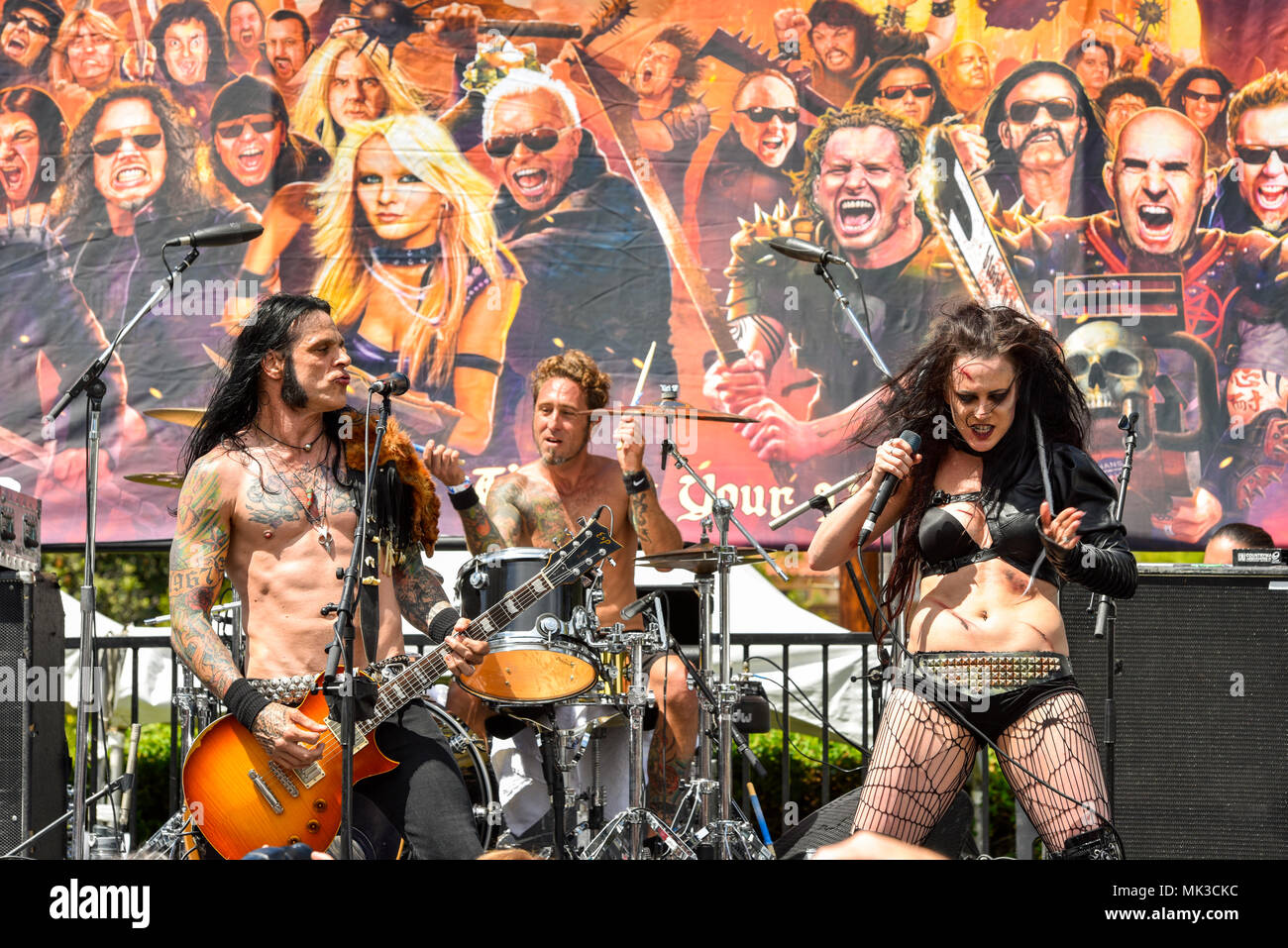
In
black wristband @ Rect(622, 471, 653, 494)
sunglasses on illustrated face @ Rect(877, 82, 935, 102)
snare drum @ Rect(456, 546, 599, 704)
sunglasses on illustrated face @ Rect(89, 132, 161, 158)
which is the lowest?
snare drum @ Rect(456, 546, 599, 704)

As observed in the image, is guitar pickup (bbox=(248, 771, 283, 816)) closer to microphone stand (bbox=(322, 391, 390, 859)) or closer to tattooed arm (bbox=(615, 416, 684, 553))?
microphone stand (bbox=(322, 391, 390, 859))

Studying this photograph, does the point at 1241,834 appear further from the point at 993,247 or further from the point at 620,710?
the point at 993,247

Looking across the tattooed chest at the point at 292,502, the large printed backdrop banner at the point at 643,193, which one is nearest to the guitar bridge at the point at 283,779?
the tattooed chest at the point at 292,502

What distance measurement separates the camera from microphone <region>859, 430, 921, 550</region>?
14.4ft

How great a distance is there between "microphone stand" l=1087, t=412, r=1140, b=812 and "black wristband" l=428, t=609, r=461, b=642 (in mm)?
2506

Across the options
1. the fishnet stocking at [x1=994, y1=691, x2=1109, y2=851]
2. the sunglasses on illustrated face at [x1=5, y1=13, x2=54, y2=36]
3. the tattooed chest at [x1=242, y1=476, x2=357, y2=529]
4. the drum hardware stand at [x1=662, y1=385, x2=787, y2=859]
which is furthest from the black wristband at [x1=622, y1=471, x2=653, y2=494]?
Answer: the sunglasses on illustrated face at [x1=5, y1=13, x2=54, y2=36]

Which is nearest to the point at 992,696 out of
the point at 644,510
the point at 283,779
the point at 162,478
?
the point at 283,779

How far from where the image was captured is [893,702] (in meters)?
4.48

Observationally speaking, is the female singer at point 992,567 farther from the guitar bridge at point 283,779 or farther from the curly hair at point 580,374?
the curly hair at point 580,374

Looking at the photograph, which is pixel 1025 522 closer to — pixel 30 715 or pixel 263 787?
pixel 263 787

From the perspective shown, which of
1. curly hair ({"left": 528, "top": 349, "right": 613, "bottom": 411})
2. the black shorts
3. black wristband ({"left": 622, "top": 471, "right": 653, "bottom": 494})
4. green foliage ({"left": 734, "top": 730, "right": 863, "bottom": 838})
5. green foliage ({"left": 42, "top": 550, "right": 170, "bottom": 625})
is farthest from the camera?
green foliage ({"left": 42, "top": 550, "right": 170, "bottom": 625})

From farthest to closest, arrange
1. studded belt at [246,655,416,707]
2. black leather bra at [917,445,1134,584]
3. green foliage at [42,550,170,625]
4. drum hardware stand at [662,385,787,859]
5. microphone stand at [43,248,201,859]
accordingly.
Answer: green foliage at [42,550,170,625] < drum hardware stand at [662,385,787,859] < microphone stand at [43,248,201,859] < studded belt at [246,655,416,707] < black leather bra at [917,445,1134,584]

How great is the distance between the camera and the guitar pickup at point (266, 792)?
4.71m
